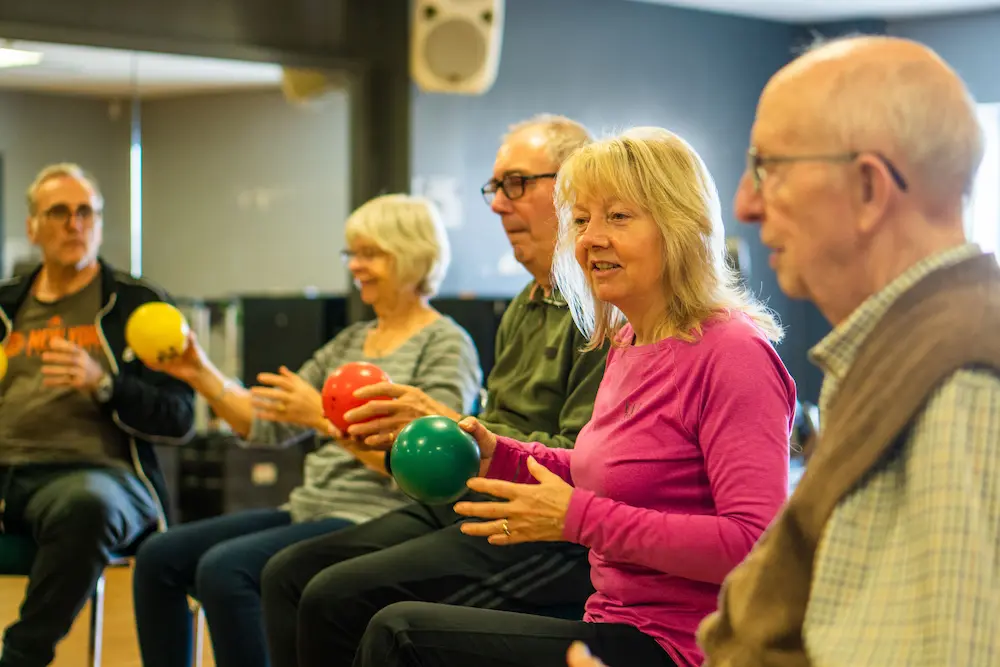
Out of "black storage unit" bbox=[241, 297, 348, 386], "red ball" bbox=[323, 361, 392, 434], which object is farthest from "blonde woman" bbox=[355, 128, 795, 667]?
"black storage unit" bbox=[241, 297, 348, 386]

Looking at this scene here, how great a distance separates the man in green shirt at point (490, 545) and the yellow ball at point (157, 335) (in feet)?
2.45

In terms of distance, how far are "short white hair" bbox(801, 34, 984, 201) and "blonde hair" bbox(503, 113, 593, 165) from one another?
4.20 feet

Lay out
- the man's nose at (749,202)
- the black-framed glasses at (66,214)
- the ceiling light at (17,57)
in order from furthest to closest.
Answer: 1. the ceiling light at (17,57)
2. the black-framed glasses at (66,214)
3. the man's nose at (749,202)

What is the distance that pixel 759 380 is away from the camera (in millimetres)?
1514

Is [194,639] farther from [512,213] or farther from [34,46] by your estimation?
[34,46]

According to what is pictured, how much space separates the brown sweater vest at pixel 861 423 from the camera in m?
0.93

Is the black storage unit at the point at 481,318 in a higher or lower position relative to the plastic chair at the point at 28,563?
higher

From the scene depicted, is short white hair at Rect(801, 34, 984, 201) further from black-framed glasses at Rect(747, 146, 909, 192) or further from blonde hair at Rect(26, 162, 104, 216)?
blonde hair at Rect(26, 162, 104, 216)

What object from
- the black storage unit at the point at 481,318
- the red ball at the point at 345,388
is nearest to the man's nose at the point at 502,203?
the red ball at the point at 345,388

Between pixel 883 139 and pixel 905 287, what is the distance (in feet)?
0.44

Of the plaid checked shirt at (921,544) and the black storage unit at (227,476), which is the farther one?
the black storage unit at (227,476)

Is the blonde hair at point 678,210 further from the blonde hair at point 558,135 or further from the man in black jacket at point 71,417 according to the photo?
the man in black jacket at point 71,417

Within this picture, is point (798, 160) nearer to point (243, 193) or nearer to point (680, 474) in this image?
point (680, 474)

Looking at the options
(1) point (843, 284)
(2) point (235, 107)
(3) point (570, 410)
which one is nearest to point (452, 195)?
(2) point (235, 107)
